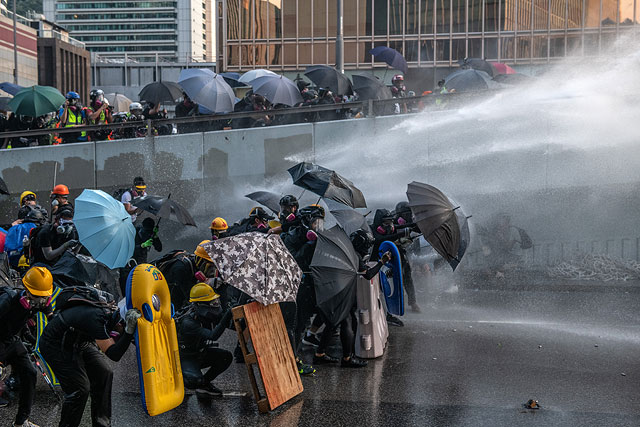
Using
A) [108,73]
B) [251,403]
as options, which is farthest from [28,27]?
[251,403]

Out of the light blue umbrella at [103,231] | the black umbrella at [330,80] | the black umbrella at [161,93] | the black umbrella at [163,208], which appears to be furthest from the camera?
the black umbrella at [330,80]

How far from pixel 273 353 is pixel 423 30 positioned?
100 feet

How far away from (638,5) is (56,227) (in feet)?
105

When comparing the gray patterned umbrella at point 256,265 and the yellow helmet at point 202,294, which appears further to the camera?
the yellow helmet at point 202,294

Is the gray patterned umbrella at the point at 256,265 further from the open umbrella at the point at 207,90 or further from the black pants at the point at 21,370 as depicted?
the open umbrella at the point at 207,90

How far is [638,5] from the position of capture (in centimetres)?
3456

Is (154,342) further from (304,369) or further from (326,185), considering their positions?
(326,185)

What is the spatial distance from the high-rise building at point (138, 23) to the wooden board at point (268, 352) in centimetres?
15125

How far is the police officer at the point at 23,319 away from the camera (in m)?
5.90

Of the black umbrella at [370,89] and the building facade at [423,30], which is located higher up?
the building facade at [423,30]

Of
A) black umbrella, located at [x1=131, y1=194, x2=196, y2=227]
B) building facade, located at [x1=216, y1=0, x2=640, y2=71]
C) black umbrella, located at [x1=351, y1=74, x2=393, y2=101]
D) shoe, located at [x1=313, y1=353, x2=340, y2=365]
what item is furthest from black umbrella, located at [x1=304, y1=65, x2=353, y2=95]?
building facade, located at [x1=216, y1=0, x2=640, y2=71]

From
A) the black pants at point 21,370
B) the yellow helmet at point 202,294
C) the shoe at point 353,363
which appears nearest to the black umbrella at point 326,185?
the shoe at point 353,363

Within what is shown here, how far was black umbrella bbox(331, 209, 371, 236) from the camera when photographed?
9673 millimetres

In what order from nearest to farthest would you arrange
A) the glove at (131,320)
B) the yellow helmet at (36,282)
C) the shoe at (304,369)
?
1. the glove at (131,320)
2. the yellow helmet at (36,282)
3. the shoe at (304,369)
